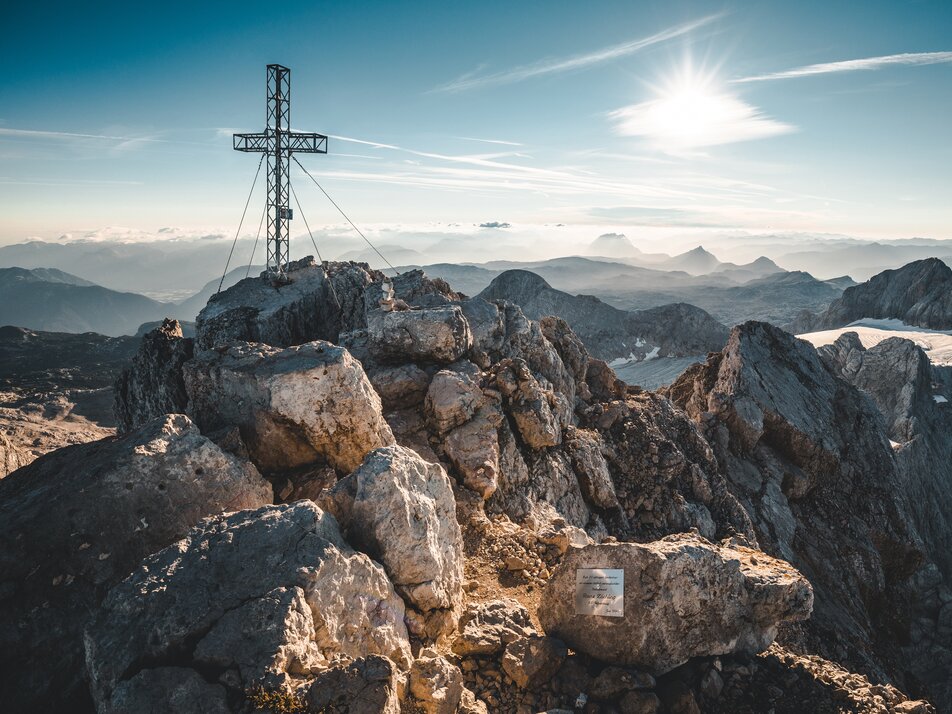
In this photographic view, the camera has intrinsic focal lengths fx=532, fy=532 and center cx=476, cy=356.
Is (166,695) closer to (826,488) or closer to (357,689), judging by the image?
(357,689)

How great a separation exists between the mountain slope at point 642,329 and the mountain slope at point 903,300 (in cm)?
2627

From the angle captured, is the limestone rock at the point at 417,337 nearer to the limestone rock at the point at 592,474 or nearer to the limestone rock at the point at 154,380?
the limestone rock at the point at 592,474

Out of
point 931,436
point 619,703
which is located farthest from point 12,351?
A: point 931,436

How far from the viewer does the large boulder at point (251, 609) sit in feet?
17.0

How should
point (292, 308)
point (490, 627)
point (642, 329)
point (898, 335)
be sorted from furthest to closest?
1. point (642, 329)
2. point (898, 335)
3. point (292, 308)
4. point (490, 627)

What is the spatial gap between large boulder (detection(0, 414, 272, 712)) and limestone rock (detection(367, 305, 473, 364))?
6.52 m

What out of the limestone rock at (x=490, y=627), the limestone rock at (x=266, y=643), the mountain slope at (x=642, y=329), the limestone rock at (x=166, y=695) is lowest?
the mountain slope at (x=642, y=329)

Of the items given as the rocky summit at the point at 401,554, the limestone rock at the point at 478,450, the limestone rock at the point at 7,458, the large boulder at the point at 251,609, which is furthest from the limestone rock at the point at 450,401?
the limestone rock at the point at 7,458

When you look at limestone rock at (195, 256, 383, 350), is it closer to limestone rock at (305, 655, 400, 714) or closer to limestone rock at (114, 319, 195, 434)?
limestone rock at (114, 319, 195, 434)

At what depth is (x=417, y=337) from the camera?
1505 centimetres

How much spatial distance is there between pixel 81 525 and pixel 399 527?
14.3 ft

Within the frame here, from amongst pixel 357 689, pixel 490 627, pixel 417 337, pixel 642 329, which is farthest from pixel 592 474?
pixel 642 329

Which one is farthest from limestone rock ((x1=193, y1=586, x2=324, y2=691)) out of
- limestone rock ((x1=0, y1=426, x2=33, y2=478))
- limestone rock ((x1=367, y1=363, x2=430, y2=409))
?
limestone rock ((x1=0, y1=426, x2=33, y2=478))

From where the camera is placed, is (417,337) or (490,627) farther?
(417,337)
